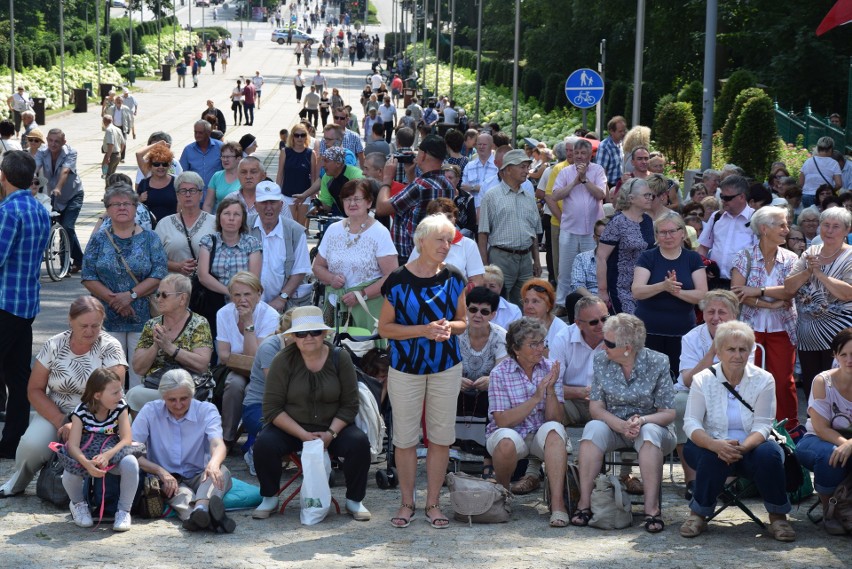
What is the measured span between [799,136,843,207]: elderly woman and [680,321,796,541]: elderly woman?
1019 cm

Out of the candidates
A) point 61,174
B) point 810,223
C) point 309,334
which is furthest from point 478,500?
point 61,174

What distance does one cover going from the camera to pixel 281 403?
8.64 m

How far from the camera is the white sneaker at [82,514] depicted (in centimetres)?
821

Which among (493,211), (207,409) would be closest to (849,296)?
(493,211)

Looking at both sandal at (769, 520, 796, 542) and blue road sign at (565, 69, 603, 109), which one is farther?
blue road sign at (565, 69, 603, 109)

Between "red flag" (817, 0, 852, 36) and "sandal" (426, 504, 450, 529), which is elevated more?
"red flag" (817, 0, 852, 36)

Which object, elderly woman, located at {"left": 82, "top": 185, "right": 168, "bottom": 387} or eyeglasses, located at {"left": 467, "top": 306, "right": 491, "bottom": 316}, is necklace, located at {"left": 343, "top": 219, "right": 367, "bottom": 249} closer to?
elderly woman, located at {"left": 82, "top": 185, "right": 168, "bottom": 387}

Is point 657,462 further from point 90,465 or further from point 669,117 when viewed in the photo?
point 669,117

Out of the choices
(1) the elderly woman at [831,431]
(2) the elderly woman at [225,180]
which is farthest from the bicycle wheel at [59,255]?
(1) the elderly woman at [831,431]

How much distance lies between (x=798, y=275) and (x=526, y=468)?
105 inches

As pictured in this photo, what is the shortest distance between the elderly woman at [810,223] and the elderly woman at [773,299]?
1.99 m

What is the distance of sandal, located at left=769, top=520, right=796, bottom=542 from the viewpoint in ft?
26.4

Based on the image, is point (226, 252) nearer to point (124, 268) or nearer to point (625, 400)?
point (124, 268)

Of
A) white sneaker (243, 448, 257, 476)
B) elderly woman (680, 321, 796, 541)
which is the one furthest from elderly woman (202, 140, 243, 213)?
elderly woman (680, 321, 796, 541)
